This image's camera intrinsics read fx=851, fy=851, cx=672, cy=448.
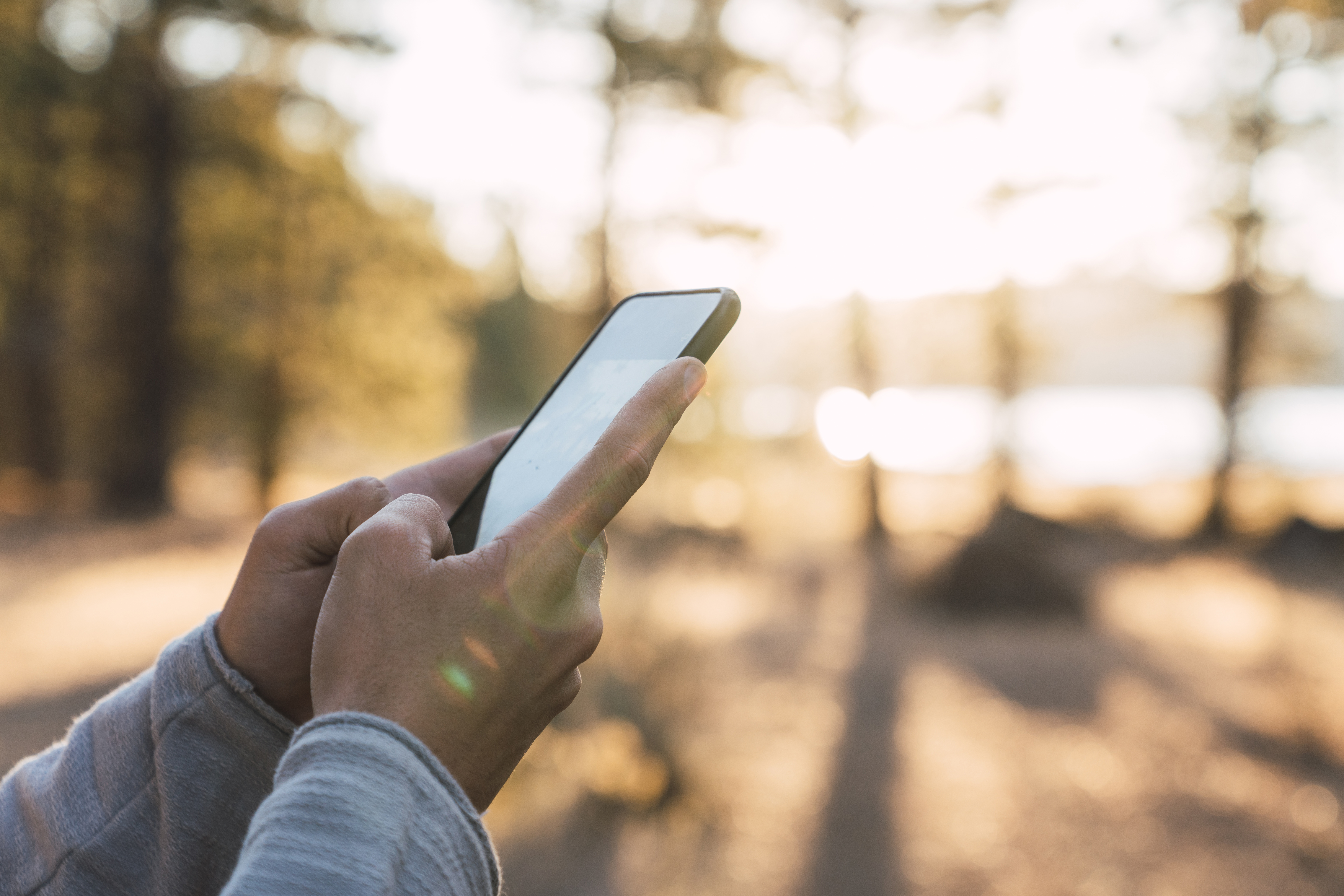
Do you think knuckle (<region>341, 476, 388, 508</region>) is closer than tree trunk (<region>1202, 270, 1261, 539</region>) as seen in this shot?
Yes

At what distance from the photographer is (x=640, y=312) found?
59.1 inches

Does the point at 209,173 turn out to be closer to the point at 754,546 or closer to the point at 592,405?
the point at 754,546

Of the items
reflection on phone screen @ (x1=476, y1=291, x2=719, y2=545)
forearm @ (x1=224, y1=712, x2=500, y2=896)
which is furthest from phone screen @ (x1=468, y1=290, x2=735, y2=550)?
forearm @ (x1=224, y1=712, x2=500, y2=896)

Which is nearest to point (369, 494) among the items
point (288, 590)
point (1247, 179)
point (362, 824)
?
point (288, 590)

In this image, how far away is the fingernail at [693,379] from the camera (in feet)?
3.42

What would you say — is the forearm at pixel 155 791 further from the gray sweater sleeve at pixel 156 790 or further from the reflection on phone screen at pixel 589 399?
the reflection on phone screen at pixel 589 399

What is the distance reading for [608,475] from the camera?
94 centimetres

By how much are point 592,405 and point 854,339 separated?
1234cm

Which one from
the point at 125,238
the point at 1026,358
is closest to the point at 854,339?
the point at 1026,358

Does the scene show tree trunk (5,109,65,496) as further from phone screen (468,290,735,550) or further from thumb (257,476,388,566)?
thumb (257,476,388,566)

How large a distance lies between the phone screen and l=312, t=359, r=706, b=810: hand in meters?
0.28

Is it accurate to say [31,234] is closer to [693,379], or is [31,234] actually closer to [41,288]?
[41,288]

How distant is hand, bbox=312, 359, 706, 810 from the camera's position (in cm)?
81

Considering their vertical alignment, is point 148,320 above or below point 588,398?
below
